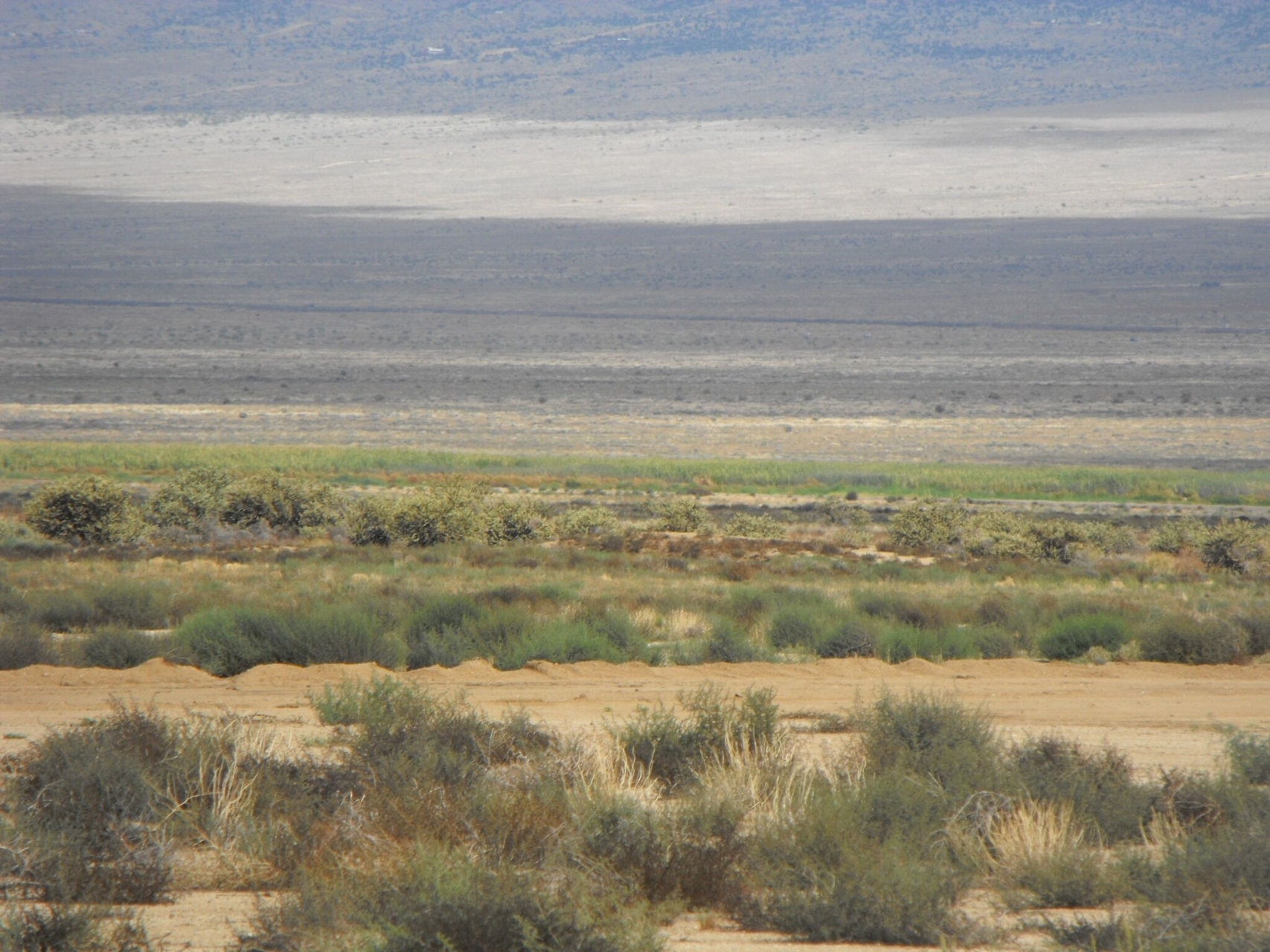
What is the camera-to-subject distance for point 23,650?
1023cm

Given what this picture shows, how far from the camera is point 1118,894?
484cm

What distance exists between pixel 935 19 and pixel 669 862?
202 metres

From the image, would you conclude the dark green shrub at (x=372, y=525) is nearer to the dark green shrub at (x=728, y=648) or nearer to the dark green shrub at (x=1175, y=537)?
the dark green shrub at (x=728, y=648)

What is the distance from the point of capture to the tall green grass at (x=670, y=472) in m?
37.0

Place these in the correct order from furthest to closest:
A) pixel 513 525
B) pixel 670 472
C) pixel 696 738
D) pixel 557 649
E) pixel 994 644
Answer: pixel 670 472 < pixel 513 525 < pixel 994 644 < pixel 557 649 < pixel 696 738

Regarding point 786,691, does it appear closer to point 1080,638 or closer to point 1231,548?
point 1080,638

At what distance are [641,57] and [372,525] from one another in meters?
162

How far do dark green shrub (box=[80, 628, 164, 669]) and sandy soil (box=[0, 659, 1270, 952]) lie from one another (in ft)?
1.41

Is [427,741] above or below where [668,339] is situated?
above

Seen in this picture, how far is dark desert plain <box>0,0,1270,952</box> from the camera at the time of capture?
25.1ft

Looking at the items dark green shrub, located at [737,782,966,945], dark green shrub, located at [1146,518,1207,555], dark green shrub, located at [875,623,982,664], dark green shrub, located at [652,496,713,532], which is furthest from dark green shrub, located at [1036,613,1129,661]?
dark green shrub, located at [652,496,713,532]

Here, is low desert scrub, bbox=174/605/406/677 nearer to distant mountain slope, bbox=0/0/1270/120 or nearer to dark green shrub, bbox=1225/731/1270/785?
dark green shrub, bbox=1225/731/1270/785

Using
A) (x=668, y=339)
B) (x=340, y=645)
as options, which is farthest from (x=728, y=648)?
(x=668, y=339)

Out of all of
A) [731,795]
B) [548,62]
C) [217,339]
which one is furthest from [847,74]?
[731,795]
